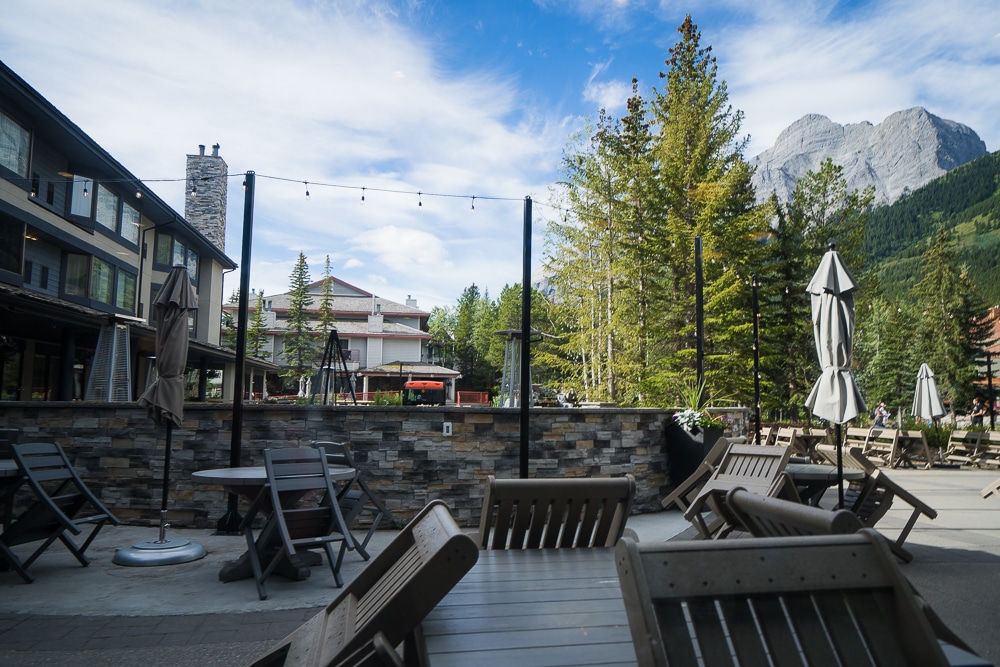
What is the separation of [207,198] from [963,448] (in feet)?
84.5

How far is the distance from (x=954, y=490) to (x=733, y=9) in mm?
11956

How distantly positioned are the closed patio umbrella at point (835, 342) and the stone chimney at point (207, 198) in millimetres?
24086

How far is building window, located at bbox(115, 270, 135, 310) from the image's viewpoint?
18.9 metres

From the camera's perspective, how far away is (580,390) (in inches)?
906

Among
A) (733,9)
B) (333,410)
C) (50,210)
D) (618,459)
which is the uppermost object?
(733,9)

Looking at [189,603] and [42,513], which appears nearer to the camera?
[189,603]

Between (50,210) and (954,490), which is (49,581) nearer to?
(954,490)

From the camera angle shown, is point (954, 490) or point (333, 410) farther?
point (954, 490)

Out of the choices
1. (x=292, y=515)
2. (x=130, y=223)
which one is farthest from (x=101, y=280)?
(x=292, y=515)

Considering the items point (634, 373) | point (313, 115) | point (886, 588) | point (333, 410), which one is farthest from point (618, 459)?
point (634, 373)

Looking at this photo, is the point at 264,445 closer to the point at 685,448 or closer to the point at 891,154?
the point at 685,448

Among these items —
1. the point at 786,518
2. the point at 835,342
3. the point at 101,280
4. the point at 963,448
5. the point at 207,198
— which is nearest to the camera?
the point at 786,518

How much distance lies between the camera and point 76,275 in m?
16.7

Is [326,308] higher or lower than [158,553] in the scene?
higher
